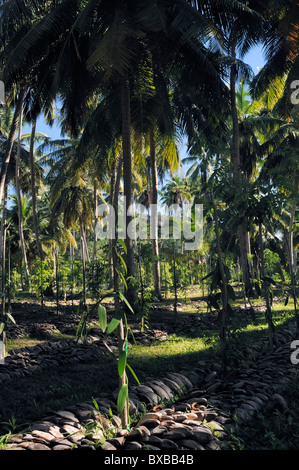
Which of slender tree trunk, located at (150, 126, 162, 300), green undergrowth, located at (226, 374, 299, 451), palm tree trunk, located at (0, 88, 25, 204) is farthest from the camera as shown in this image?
slender tree trunk, located at (150, 126, 162, 300)

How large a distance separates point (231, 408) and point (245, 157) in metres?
18.0

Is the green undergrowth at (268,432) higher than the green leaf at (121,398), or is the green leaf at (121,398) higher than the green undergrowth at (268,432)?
the green leaf at (121,398)

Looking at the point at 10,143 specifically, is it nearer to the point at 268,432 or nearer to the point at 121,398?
the point at 121,398

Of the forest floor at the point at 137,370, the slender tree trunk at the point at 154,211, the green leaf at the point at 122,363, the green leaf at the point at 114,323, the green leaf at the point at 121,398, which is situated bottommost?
the forest floor at the point at 137,370

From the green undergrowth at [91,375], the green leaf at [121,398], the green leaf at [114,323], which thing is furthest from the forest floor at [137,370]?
the green leaf at [121,398]

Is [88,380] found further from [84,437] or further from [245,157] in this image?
[245,157]

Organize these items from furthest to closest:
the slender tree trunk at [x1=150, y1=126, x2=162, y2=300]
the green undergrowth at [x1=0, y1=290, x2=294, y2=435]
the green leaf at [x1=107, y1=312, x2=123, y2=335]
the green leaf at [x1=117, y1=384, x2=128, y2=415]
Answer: the slender tree trunk at [x1=150, y1=126, x2=162, y2=300] < the green undergrowth at [x1=0, y1=290, x2=294, y2=435] < the green leaf at [x1=117, y1=384, x2=128, y2=415] < the green leaf at [x1=107, y1=312, x2=123, y2=335]

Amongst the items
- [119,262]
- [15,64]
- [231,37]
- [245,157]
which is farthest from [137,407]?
[245,157]

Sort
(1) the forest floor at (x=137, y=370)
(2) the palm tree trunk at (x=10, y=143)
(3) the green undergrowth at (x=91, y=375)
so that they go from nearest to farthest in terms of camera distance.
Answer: (1) the forest floor at (x=137, y=370) < (3) the green undergrowth at (x=91, y=375) < (2) the palm tree trunk at (x=10, y=143)

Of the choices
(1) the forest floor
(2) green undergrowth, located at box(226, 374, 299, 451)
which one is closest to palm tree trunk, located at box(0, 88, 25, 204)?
(1) the forest floor

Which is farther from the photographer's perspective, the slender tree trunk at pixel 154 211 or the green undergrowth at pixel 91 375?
the slender tree trunk at pixel 154 211

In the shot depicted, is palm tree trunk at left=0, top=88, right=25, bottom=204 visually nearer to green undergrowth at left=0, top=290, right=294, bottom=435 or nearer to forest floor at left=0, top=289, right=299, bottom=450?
forest floor at left=0, top=289, right=299, bottom=450

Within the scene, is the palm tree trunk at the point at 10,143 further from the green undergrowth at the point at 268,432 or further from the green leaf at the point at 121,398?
the green undergrowth at the point at 268,432

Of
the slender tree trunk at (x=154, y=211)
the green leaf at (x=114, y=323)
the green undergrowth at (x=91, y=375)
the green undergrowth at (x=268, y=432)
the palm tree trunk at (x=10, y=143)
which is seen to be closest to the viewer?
the green leaf at (x=114, y=323)
